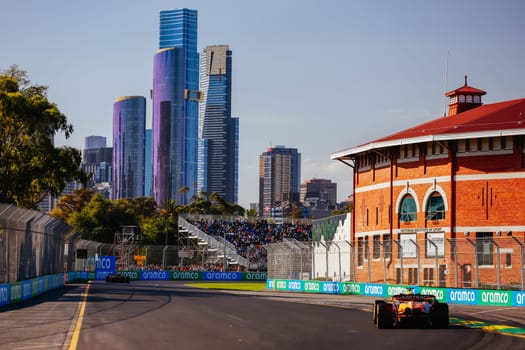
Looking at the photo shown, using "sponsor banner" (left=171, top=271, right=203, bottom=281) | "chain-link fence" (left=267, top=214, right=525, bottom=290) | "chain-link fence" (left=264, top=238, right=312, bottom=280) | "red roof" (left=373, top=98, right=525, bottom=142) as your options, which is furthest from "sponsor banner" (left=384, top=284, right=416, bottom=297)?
"sponsor banner" (left=171, top=271, right=203, bottom=281)

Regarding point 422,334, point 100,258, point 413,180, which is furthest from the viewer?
point 100,258

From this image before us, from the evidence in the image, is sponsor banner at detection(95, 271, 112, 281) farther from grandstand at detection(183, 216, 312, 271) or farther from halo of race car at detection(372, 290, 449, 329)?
halo of race car at detection(372, 290, 449, 329)

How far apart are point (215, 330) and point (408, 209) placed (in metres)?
36.0

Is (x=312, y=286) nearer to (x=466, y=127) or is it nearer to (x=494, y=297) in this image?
(x=466, y=127)

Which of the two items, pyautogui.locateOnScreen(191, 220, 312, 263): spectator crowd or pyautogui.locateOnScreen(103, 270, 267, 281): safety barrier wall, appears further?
pyautogui.locateOnScreen(191, 220, 312, 263): spectator crowd

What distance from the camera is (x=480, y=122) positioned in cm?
5741

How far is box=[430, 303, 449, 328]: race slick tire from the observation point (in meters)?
25.8

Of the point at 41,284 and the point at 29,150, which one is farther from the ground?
the point at 29,150

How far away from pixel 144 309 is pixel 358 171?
34.4 metres

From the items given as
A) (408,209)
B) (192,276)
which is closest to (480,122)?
(408,209)

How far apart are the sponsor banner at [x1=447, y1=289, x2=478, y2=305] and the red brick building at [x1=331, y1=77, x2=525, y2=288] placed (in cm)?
143

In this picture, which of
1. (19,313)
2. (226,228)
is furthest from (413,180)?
(226,228)

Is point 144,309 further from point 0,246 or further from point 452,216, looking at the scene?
point 452,216

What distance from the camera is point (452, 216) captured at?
55.2 meters
